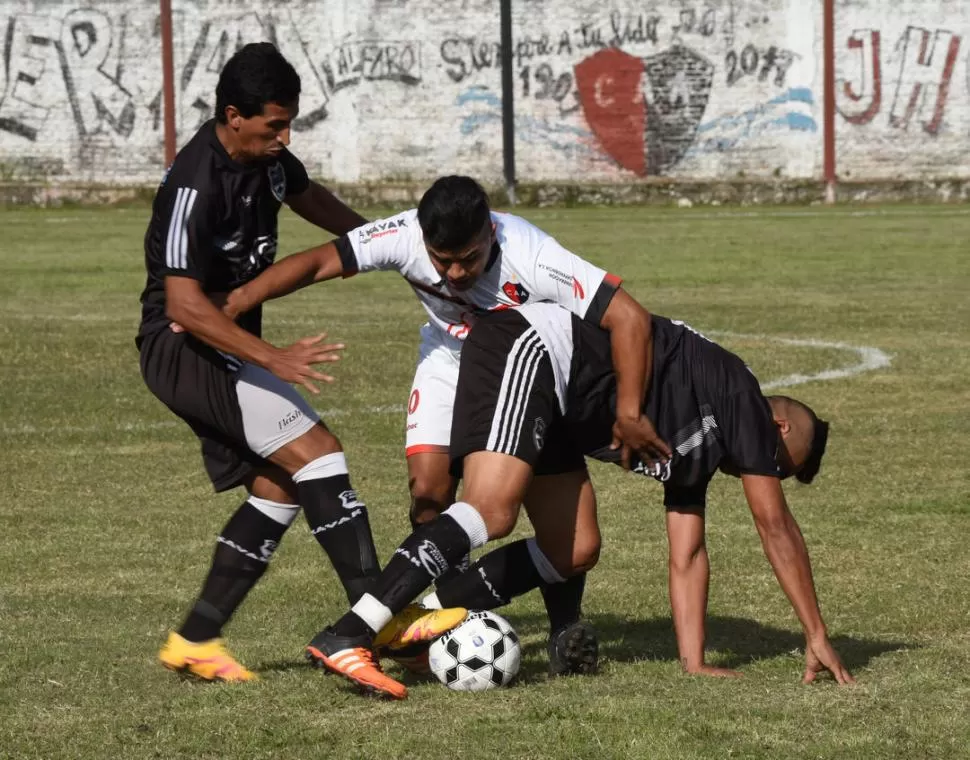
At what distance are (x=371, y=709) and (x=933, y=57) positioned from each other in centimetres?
3373

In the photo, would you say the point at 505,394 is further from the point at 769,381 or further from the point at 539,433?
the point at 769,381

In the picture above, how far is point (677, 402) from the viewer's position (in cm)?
598

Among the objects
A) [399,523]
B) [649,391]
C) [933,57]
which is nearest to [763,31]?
[933,57]

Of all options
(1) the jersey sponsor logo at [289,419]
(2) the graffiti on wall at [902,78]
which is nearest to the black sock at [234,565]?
(1) the jersey sponsor logo at [289,419]

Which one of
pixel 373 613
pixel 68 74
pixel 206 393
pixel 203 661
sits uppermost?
pixel 68 74

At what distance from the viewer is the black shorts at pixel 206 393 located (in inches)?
233

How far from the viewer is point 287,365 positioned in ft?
18.6

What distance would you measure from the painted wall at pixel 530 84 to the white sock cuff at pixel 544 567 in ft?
103

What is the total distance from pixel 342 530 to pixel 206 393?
0.64m

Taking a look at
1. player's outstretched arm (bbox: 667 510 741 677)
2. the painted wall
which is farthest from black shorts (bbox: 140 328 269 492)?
the painted wall

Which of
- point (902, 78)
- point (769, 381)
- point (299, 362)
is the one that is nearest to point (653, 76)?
point (902, 78)

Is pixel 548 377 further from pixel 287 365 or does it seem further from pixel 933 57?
pixel 933 57

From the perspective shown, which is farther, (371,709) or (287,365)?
(287,365)

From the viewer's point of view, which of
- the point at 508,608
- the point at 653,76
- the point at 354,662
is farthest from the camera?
the point at 653,76
